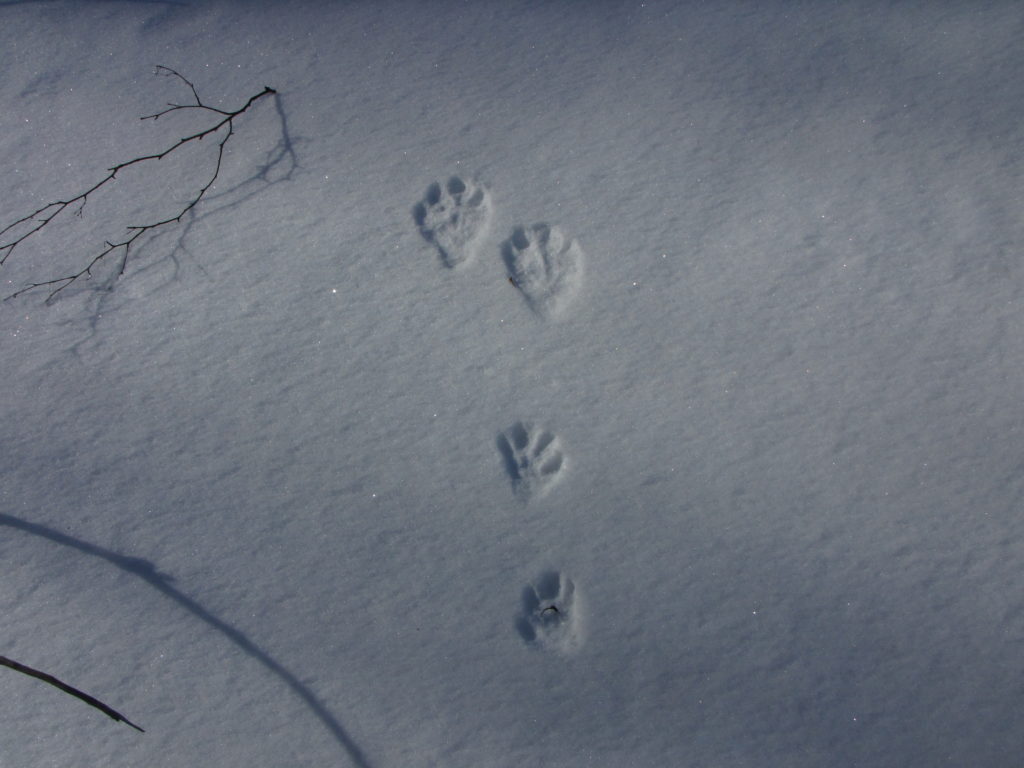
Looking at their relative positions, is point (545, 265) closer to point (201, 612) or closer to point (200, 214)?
point (200, 214)

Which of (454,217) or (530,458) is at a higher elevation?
(454,217)

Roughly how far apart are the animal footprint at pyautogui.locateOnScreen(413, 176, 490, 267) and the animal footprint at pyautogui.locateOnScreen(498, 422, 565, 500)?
313 millimetres

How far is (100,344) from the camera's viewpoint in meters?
1.18

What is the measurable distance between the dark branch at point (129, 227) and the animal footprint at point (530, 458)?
69cm

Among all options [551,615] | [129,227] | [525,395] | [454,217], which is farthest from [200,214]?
[551,615]

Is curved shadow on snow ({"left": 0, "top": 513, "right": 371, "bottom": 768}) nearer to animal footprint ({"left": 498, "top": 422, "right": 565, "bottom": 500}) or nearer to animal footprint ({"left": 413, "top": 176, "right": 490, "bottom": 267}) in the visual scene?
animal footprint ({"left": 498, "top": 422, "right": 565, "bottom": 500})

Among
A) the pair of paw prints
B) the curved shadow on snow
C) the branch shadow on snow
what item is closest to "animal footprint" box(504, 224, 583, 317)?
the pair of paw prints

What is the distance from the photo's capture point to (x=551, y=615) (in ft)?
3.55

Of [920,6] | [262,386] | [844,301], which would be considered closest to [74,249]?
[262,386]

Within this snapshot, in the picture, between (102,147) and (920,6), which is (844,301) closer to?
(920,6)

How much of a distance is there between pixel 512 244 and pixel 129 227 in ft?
2.20

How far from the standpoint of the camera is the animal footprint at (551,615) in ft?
3.53

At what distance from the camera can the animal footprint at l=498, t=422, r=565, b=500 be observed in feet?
3.66

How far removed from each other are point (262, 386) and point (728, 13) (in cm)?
105
